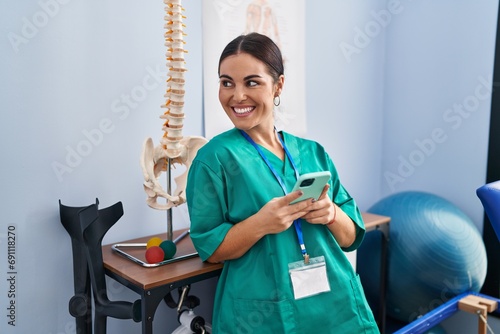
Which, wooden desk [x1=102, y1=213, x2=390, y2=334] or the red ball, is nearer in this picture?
wooden desk [x1=102, y1=213, x2=390, y2=334]

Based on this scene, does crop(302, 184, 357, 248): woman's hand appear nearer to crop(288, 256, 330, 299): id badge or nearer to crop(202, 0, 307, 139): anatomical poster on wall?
crop(288, 256, 330, 299): id badge

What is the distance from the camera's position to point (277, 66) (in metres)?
1.17

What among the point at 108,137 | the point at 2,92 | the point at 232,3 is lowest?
the point at 108,137

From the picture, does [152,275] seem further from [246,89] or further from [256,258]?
[246,89]

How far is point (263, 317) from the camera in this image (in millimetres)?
1069

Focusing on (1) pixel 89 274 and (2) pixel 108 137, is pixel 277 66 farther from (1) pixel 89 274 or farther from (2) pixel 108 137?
(1) pixel 89 274

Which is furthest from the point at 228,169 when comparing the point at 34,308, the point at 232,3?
the point at 232,3

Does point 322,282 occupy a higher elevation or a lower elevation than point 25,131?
lower

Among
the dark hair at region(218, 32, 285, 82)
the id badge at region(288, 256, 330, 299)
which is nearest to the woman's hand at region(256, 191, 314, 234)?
the id badge at region(288, 256, 330, 299)

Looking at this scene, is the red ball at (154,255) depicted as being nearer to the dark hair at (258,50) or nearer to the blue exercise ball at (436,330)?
the dark hair at (258,50)

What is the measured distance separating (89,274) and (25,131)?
47 cm

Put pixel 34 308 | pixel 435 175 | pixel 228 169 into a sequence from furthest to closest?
pixel 435 175, pixel 34 308, pixel 228 169

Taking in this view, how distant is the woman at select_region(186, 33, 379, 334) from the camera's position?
1.07m

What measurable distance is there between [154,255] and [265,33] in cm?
113
